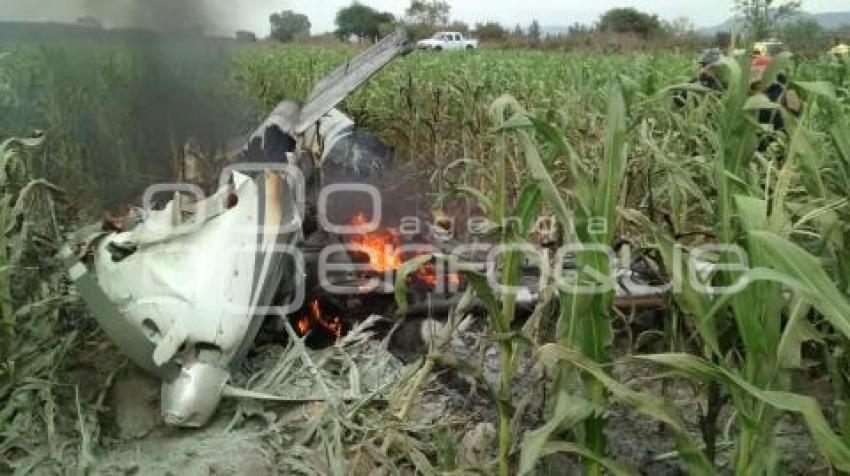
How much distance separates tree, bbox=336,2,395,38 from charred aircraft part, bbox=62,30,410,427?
37090 mm

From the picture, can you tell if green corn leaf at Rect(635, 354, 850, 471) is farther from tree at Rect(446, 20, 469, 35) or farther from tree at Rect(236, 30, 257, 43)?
tree at Rect(446, 20, 469, 35)

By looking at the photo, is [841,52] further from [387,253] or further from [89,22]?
[89,22]

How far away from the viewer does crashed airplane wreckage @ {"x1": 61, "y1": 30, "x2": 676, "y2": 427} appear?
10.3 ft

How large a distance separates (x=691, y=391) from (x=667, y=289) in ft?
3.71

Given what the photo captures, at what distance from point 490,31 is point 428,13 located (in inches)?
243

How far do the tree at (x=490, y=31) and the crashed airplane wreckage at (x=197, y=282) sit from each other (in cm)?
3841

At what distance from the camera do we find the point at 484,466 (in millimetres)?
2729

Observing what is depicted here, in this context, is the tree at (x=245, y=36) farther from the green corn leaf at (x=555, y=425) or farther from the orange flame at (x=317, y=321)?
the green corn leaf at (x=555, y=425)

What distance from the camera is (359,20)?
4225 centimetres

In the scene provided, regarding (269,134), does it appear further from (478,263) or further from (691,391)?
(691,391)

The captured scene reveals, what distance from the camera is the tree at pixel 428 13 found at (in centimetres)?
4809

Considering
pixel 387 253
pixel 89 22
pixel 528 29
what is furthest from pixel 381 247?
pixel 528 29

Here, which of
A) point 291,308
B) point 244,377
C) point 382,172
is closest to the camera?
point 244,377

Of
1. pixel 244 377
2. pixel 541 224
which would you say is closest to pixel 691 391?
pixel 541 224
